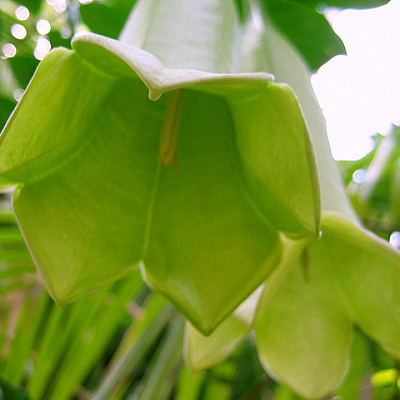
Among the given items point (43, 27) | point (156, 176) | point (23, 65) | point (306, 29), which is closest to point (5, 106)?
point (23, 65)

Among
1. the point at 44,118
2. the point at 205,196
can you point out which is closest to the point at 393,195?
the point at 205,196

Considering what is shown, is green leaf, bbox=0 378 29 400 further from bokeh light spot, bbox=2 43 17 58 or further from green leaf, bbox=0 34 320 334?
bokeh light spot, bbox=2 43 17 58

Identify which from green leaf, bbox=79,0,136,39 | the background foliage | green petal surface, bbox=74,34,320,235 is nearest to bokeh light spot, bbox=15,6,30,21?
the background foliage

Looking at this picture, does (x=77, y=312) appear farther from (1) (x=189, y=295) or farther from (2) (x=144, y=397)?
(1) (x=189, y=295)

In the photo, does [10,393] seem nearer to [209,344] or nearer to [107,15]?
[209,344]

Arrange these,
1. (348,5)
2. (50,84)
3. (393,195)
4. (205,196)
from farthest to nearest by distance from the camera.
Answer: (393,195) → (348,5) → (205,196) → (50,84)
